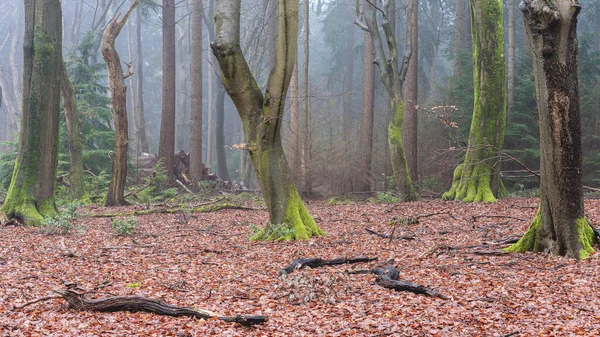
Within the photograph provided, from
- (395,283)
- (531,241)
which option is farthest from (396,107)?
(395,283)

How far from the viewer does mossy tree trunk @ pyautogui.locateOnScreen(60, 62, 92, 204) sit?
613 inches

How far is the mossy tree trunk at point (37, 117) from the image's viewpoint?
431 inches

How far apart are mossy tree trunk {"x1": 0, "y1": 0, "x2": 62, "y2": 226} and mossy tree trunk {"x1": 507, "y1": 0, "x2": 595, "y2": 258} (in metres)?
8.81

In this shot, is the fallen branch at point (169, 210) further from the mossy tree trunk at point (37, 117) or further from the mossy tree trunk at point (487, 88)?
the mossy tree trunk at point (487, 88)

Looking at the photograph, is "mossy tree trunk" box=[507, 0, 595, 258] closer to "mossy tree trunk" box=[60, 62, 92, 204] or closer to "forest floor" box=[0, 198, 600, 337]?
"forest floor" box=[0, 198, 600, 337]

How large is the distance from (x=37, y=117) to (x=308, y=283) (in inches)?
307

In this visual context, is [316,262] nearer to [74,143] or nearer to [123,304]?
[123,304]

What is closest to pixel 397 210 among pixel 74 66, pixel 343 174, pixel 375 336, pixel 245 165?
pixel 343 174

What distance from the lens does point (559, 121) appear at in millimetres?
6258

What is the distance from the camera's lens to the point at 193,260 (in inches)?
299

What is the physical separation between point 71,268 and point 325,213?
7405 mm

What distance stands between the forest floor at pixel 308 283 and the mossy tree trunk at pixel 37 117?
864mm

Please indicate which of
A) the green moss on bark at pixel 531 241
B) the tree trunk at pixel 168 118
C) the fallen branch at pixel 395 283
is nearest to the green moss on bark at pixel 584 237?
the green moss on bark at pixel 531 241

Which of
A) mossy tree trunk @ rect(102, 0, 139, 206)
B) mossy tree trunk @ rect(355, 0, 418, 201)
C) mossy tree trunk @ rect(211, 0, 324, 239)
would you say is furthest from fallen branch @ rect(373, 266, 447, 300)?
mossy tree trunk @ rect(102, 0, 139, 206)
